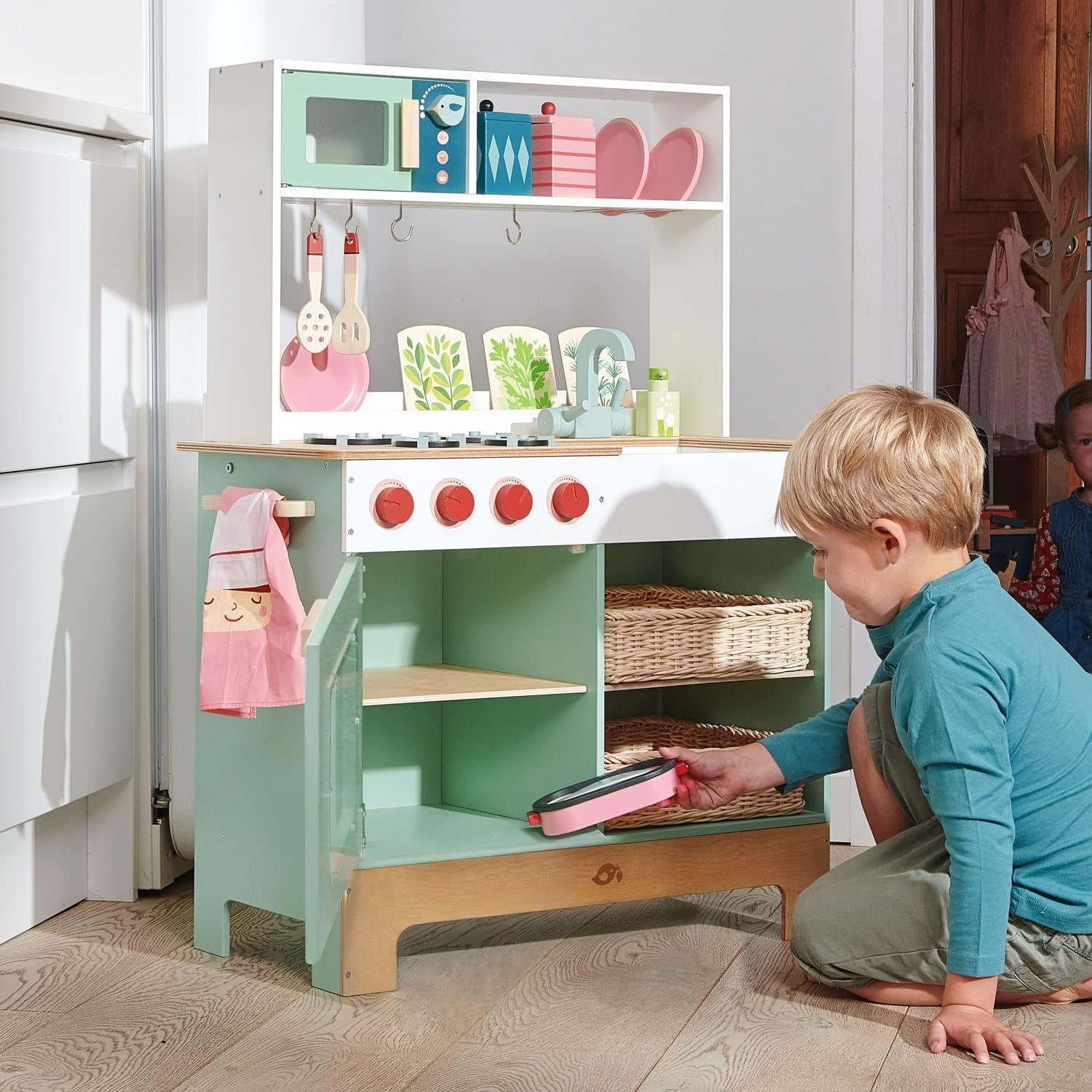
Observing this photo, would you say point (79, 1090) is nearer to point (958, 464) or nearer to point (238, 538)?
point (238, 538)

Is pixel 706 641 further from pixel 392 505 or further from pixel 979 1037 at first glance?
pixel 979 1037

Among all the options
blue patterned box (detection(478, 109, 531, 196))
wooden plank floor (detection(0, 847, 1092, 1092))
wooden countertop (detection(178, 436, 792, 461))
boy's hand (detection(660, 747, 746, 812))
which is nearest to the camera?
wooden plank floor (detection(0, 847, 1092, 1092))

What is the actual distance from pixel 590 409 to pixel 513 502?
50 cm

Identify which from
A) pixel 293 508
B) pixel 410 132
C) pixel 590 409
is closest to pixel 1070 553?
pixel 590 409

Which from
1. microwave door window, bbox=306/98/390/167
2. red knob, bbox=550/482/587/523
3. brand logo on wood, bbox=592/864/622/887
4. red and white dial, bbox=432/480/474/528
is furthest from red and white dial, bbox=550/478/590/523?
microwave door window, bbox=306/98/390/167

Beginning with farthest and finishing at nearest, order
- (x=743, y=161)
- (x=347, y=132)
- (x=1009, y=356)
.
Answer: (x=1009, y=356), (x=743, y=161), (x=347, y=132)

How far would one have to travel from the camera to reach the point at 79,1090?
146 cm

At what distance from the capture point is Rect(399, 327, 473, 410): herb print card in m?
2.25

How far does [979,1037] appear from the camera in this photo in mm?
1499

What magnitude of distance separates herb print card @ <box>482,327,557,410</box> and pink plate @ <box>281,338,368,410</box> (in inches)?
9.9

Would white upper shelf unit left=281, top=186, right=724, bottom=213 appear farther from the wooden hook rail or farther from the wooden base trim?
the wooden base trim

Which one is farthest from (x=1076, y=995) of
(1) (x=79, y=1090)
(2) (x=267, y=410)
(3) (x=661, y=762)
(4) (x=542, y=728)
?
(2) (x=267, y=410)

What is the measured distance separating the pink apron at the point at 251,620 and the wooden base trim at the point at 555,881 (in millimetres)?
258

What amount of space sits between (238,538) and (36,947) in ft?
2.13
